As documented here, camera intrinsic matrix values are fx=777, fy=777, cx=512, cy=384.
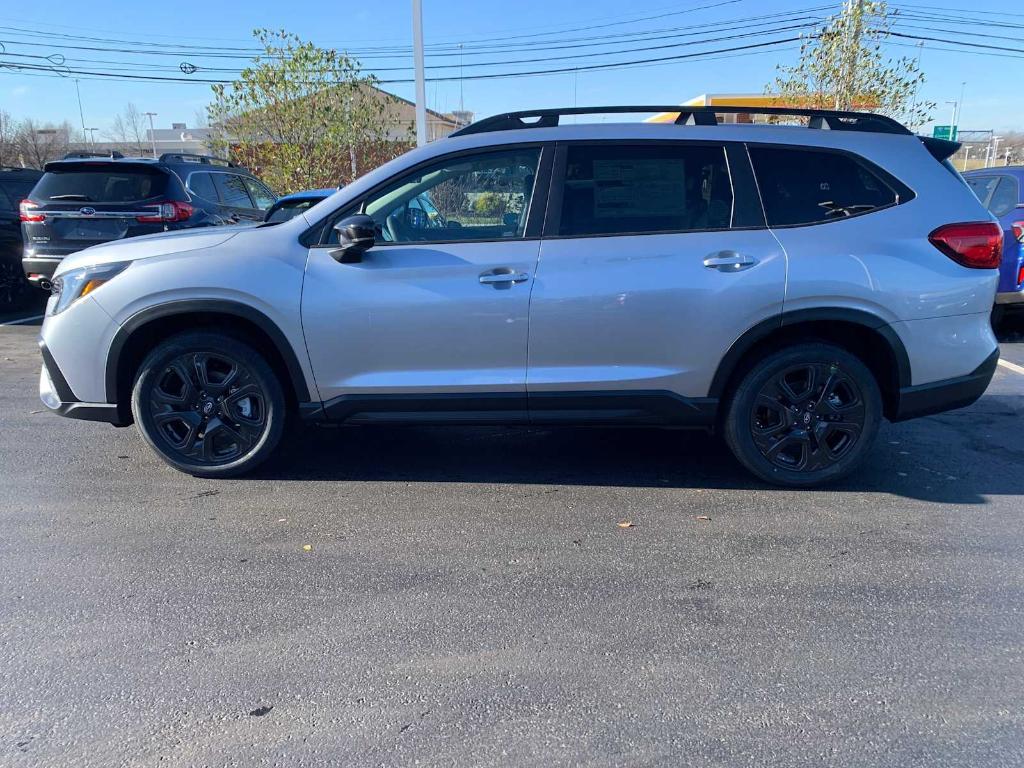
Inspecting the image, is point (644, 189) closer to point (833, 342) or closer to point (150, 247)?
point (833, 342)

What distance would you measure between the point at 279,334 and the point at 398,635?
6.14 ft

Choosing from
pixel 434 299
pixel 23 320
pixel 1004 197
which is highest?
pixel 1004 197

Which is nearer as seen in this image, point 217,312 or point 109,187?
point 217,312

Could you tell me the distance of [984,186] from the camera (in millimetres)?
8625

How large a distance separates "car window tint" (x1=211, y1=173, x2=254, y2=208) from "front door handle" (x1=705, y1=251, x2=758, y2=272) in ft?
23.7

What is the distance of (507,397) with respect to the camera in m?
4.15

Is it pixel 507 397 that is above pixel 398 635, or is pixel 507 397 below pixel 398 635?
above

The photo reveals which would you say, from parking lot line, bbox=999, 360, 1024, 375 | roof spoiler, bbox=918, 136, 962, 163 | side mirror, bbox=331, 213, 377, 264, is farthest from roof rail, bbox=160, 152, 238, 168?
parking lot line, bbox=999, 360, 1024, 375

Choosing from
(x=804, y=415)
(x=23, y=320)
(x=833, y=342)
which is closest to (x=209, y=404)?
(x=804, y=415)

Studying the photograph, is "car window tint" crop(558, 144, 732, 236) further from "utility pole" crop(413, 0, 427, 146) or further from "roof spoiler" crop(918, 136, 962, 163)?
"utility pole" crop(413, 0, 427, 146)

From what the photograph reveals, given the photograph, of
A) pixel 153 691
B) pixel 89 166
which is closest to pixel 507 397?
pixel 153 691

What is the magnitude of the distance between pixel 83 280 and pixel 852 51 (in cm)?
1701

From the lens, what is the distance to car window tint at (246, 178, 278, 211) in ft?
34.9

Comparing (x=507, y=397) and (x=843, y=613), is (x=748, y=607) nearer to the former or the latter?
(x=843, y=613)
